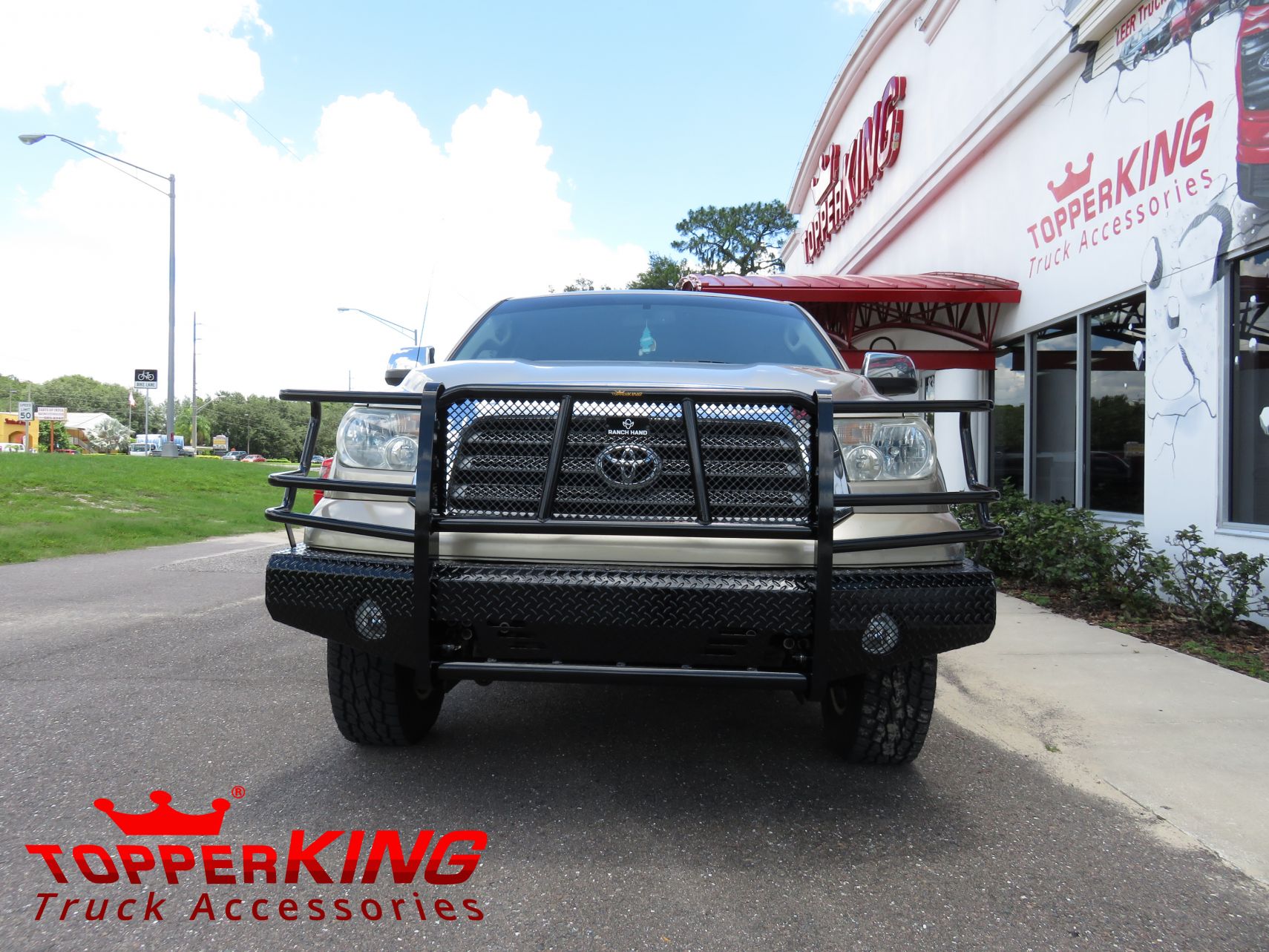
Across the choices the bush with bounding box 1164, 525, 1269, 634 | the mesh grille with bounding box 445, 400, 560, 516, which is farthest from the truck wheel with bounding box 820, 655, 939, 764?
the bush with bounding box 1164, 525, 1269, 634

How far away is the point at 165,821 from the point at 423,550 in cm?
121

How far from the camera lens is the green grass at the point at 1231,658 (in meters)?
4.81

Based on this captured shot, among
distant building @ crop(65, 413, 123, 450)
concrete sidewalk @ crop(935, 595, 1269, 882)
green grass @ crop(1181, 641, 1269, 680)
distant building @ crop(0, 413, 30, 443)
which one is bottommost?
concrete sidewalk @ crop(935, 595, 1269, 882)

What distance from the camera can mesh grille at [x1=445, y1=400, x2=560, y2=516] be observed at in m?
2.69

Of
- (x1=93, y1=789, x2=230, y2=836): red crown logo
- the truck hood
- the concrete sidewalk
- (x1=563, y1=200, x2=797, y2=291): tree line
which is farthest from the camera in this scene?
(x1=563, y1=200, x2=797, y2=291): tree line

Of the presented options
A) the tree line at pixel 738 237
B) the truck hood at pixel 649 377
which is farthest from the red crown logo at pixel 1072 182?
the tree line at pixel 738 237

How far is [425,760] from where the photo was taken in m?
3.27

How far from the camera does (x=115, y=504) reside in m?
15.2

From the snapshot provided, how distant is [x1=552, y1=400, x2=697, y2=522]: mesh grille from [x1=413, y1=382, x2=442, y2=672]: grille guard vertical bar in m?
0.39

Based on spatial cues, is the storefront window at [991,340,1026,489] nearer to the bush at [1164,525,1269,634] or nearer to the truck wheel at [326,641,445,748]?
the bush at [1164,525,1269,634]

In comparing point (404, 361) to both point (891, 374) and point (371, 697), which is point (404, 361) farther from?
point (891, 374)

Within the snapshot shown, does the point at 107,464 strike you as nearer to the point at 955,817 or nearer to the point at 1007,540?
the point at 1007,540

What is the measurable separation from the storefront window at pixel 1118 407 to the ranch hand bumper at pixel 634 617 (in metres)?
5.89

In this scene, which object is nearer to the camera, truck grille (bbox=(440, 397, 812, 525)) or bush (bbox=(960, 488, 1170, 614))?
truck grille (bbox=(440, 397, 812, 525))
